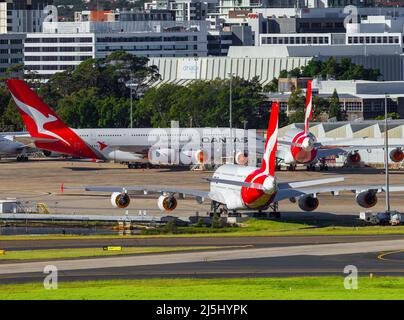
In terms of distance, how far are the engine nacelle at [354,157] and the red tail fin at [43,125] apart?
25.6 meters

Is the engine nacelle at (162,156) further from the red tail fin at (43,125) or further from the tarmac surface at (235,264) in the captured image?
the tarmac surface at (235,264)

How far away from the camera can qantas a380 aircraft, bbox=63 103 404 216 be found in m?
90.5

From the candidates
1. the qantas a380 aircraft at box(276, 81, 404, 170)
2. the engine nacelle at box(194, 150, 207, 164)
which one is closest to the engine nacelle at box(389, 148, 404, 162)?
the qantas a380 aircraft at box(276, 81, 404, 170)

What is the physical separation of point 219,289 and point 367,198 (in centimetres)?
3674

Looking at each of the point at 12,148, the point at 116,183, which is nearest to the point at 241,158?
the point at 116,183

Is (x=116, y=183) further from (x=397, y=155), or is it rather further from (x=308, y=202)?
(x=308, y=202)

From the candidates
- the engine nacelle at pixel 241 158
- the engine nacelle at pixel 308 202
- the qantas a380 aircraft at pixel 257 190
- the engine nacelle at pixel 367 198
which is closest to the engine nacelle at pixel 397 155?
the engine nacelle at pixel 241 158

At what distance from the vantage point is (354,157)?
145 meters

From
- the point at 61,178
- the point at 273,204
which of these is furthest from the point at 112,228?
the point at 61,178

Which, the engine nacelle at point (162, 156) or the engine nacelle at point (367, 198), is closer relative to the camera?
the engine nacelle at point (367, 198)

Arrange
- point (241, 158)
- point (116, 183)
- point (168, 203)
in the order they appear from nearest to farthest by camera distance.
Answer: point (168, 203), point (116, 183), point (241, 158)

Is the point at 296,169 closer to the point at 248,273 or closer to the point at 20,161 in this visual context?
the point at 20,161

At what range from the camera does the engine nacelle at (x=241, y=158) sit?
471ft
